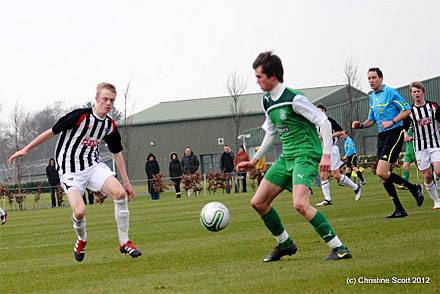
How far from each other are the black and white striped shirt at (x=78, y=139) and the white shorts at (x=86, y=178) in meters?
0.06

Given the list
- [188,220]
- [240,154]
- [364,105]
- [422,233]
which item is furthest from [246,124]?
[422,233]

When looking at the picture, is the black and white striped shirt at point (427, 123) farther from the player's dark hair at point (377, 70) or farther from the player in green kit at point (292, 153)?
the player in green kit at point (292, 153)

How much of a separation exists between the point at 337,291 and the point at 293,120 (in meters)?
2.35

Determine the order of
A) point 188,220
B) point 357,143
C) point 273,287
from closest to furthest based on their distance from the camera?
point 273,287, point 188,220, point 357,143

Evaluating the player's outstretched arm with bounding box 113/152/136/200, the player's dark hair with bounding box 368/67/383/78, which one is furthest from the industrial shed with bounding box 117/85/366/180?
the player's outstretched arm with bounding box 113/152/136/200

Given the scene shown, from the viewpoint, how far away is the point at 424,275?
6340 millimetres

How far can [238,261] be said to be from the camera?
8156 millimetres

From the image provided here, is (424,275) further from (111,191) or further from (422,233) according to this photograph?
(111,191)

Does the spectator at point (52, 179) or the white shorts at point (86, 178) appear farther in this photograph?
the spectator at point (52, 179)

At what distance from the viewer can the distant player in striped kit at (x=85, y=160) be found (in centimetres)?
895

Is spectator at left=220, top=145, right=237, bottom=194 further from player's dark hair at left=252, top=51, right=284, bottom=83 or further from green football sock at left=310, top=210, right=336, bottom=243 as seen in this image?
green football sock at left=310, top=210, right=336, bottom=243

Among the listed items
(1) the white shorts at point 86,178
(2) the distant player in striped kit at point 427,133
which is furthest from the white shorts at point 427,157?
(1) the white shorts at point 86,178

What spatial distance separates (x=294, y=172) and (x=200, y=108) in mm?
66209

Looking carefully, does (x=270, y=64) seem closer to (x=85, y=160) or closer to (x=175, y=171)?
(x=85, y=160)
